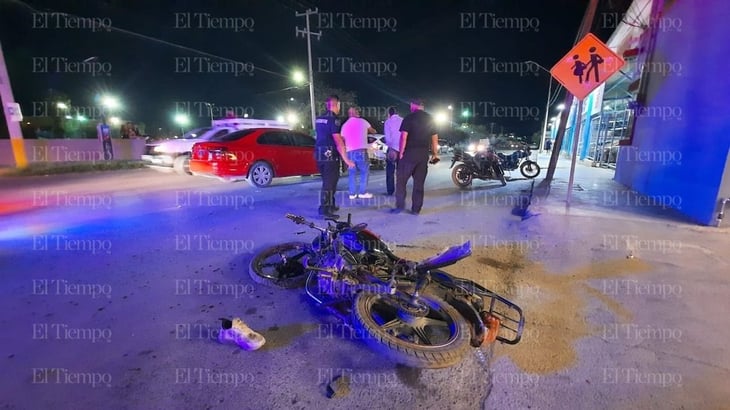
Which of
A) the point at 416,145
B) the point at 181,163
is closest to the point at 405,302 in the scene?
the point at 416,145

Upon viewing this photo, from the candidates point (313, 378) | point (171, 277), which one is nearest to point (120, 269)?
point (171, 277)

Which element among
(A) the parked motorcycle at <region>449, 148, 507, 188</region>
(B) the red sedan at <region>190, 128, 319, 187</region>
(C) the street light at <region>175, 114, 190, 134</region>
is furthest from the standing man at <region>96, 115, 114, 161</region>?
(C) the street light at <region>175, 114, 190, 134</region>

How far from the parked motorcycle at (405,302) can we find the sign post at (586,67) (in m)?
4.34

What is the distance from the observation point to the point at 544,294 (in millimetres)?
3232

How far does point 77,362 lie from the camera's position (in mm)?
2285

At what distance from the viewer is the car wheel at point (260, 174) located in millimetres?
8836

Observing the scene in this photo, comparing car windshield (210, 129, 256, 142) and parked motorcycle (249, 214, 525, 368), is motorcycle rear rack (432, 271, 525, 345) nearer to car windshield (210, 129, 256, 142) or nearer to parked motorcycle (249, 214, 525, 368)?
parked motorcycle (249, 214, 525, 368)

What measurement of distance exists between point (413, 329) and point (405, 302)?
19 centimetres

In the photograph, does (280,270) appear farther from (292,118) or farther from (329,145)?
(292,118)

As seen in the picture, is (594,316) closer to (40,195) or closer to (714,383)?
(714,383)

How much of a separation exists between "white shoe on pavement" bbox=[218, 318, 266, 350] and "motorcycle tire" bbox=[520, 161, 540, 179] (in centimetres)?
1039

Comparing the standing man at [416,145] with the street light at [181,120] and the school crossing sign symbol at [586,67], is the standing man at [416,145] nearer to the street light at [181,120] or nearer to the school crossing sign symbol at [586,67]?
the school crossing sign symbol at [586,67]

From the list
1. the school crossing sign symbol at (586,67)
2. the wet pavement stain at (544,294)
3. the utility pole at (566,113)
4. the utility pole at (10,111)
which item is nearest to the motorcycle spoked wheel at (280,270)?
the wet pavement stain at (544,294)

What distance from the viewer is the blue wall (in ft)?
17.5
